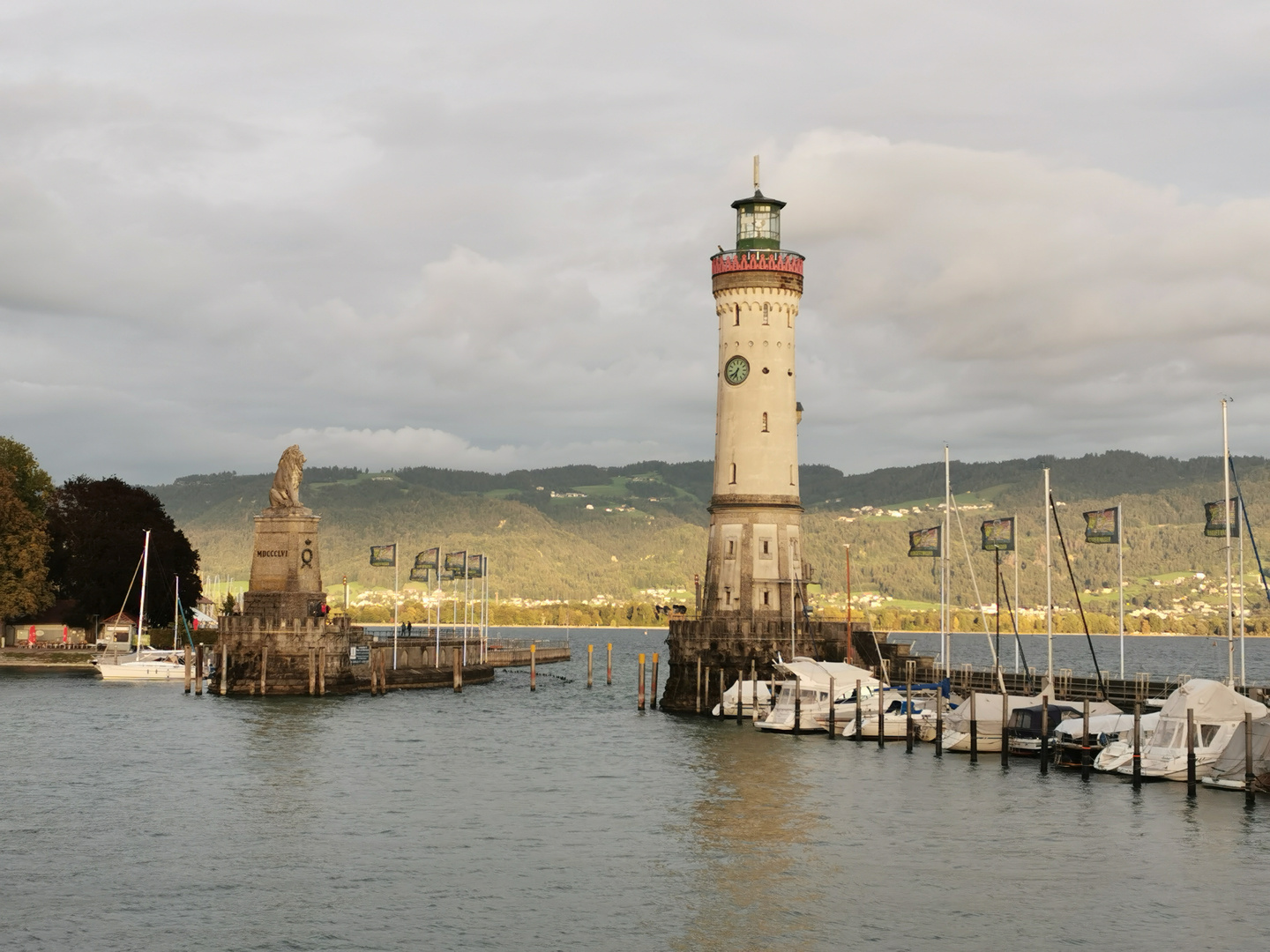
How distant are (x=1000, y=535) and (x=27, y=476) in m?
103

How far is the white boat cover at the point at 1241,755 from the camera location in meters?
51.5

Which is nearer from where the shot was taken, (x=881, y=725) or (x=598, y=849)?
(x=598, y=849)

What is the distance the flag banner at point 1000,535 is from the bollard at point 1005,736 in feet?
42.4

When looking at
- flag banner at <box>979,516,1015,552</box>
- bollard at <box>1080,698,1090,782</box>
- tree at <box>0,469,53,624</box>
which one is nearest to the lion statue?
tree at <box>0,469,53,624</box>

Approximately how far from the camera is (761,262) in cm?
8669

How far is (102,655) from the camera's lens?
12238 centimetres

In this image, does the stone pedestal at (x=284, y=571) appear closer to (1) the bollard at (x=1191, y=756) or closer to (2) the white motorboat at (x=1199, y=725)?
(2) the white motorboat at (x=1199, y=725)

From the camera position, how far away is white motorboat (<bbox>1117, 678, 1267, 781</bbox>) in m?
53.8

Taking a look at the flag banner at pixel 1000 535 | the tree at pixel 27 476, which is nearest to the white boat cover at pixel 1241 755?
the flag banner at pixel 1000 535

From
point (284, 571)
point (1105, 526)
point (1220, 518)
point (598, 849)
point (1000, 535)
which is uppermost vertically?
point (1220, 518)

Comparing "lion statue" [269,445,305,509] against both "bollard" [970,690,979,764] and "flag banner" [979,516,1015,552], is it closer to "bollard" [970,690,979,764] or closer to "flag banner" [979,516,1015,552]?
"flag banner" [979,516,1015,552]

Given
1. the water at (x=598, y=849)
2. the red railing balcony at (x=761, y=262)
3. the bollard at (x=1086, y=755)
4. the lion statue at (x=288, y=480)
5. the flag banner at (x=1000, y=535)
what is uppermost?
the red railing balcony at (x=761, y=262)

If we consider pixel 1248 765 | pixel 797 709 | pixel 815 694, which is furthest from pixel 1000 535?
pixel 1248 765

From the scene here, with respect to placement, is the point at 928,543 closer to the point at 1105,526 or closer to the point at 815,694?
the point at 815,694
